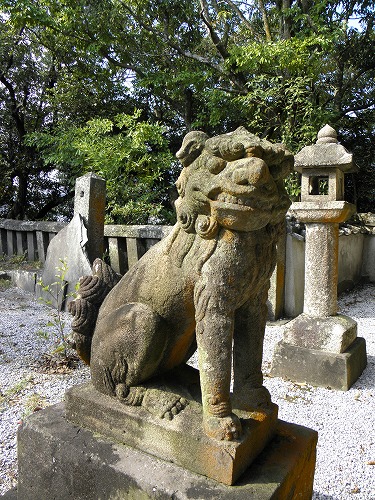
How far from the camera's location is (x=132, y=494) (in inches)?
57.2

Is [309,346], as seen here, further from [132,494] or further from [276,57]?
[276,57]

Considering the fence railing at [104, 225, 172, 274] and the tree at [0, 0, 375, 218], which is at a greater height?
the tree at [0, 0, 375, 218]

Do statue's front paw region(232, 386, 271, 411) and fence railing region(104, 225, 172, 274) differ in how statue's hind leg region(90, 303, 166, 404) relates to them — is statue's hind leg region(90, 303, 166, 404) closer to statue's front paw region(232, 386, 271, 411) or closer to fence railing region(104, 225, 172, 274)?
statue's front paw region(232, 386, 271, 411)

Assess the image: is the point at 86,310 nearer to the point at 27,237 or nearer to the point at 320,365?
the point at 320,365

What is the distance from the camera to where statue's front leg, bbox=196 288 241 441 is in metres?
1.42

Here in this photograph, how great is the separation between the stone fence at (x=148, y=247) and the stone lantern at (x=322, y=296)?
133 cm

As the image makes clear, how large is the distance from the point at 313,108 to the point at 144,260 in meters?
6.44

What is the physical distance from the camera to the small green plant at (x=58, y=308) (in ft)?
12.4

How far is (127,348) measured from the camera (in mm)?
1600

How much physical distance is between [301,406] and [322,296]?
3.35ft

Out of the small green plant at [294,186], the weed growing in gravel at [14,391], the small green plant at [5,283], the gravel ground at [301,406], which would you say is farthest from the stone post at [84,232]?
the small green plant at [294,186]

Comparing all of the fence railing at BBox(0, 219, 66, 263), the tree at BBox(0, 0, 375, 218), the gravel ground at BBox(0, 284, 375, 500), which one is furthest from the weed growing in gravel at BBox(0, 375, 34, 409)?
the tree at BBox(0, 0, 375, 218)

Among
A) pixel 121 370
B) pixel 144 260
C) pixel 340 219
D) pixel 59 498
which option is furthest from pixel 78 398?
pixel 340 219

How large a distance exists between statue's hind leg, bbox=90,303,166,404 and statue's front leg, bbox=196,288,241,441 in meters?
0.23
